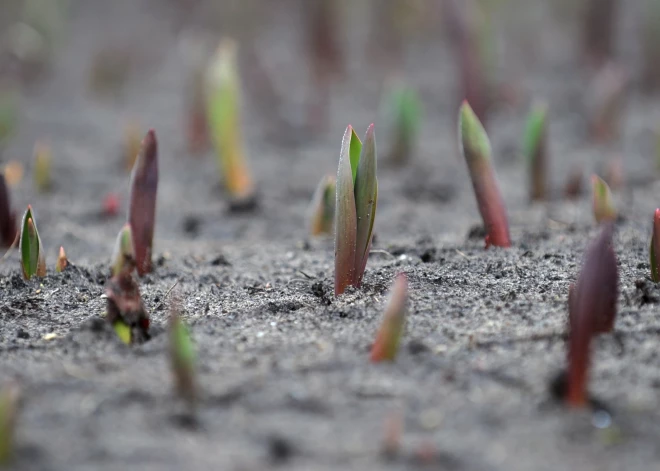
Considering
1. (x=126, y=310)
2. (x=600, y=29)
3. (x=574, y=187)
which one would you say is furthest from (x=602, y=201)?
(x=600, y=29)

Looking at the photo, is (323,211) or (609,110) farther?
(609,110)

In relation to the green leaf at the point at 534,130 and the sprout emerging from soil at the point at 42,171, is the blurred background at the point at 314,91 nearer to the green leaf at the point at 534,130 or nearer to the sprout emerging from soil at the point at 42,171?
the sprout emerging from soil at the point at 42,171

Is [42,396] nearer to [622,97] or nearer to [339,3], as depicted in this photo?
[622,97]

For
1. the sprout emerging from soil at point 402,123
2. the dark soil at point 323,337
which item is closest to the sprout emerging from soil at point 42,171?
the dark soil at point 323,337

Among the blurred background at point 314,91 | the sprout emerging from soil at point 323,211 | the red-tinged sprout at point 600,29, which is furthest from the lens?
the red-tinged sprout at point 600,29

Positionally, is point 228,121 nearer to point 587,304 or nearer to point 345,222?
point 345,222
